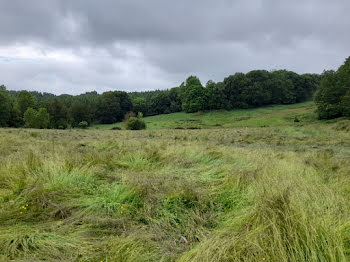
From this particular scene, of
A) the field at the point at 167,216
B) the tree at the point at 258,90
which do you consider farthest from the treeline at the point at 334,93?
the field at the point at 167,216

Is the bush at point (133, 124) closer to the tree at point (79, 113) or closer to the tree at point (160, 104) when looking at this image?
the tree at point (79, 113)

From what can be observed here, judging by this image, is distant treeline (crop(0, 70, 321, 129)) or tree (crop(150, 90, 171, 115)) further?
tree (crop(150, 90, 171, 115))

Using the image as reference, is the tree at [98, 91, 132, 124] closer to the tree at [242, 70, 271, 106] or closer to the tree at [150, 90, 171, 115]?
the tree at [150, 90, 171, 115]

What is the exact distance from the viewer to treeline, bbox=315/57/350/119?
1340 inches

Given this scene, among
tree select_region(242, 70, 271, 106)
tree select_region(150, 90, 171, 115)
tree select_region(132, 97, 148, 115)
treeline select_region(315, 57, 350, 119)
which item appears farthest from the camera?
tree select_region(132, 97, 148, 115)

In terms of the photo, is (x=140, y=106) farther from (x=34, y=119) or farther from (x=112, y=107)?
(x=34, y=119)

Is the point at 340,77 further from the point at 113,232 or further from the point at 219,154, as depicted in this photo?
the point at 113,232

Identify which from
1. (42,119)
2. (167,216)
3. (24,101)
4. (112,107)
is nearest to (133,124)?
(42,119)

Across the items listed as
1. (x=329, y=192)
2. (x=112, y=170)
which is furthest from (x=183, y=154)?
(x=329, y=192)

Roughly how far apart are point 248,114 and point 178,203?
173ft

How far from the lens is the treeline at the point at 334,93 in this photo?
34.0 m

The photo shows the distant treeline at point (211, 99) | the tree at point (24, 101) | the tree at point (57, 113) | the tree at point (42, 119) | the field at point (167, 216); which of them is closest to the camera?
the field at point (167, 216)

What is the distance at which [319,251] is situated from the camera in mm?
2201

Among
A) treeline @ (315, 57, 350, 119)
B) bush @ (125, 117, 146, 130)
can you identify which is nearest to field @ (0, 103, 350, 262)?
bush @ (125, 117, 146, 130)
